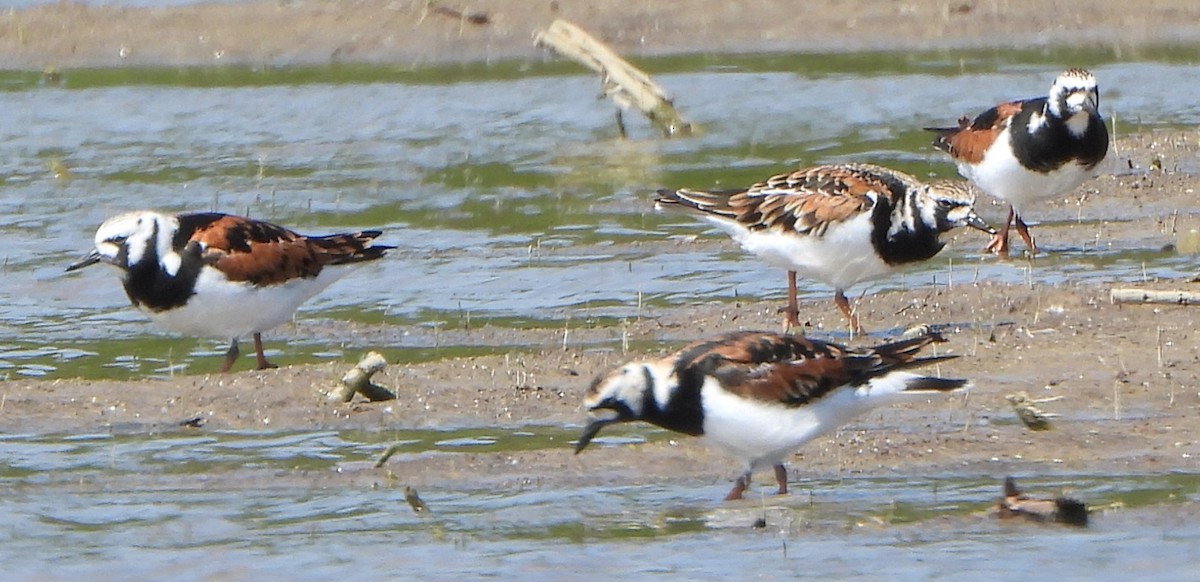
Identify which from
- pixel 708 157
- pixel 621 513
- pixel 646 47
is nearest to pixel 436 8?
pixel 646 47

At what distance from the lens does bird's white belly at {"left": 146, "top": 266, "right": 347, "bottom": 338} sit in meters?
12.0

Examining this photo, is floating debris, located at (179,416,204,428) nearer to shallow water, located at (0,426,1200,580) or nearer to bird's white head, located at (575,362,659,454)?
shallow water, located at (0,426,1200,580)

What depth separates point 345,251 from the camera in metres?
12.8

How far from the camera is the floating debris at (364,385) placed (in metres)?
10.7

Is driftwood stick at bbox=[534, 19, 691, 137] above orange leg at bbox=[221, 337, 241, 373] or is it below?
above

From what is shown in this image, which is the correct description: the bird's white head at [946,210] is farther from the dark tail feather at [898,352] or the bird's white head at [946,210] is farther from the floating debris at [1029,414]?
the dark tail feather at [898,352]

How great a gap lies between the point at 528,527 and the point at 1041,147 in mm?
6995

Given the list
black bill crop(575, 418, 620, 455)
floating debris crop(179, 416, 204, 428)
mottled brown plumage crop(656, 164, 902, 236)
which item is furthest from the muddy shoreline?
mottled brown plumage crop(656, 164, 902, 236)

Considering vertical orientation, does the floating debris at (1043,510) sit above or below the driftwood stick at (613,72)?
below

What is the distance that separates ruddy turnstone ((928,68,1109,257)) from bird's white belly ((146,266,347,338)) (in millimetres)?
5006

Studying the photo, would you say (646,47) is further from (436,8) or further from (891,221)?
(891,221)

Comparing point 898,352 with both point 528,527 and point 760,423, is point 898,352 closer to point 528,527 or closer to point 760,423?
point 760,423

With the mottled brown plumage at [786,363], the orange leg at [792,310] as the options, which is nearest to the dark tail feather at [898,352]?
the mottled brown plumage at [786,363]

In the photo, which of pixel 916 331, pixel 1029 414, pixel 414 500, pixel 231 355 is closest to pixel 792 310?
pixel 916 331
